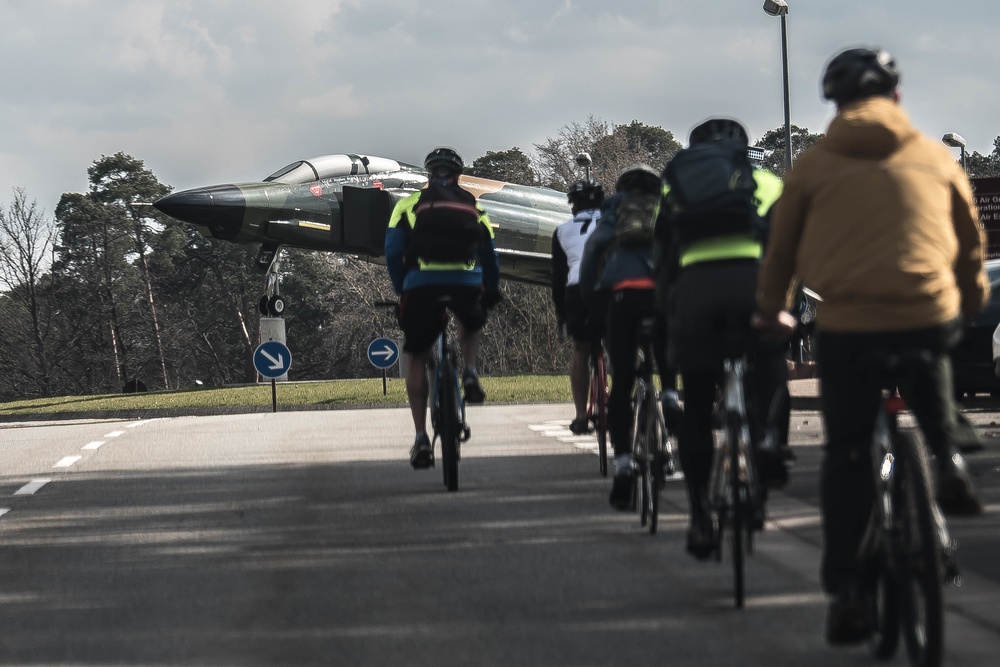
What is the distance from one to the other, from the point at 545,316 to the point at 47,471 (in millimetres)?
45599

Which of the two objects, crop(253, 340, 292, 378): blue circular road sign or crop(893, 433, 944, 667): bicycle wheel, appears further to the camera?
crop(253, 340, 292, 378): blue circular road sign

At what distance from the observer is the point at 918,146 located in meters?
4.43

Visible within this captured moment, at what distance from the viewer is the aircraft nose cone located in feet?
93.7

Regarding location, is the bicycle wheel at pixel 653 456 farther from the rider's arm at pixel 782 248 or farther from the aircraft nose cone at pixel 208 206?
the aircraft nose cone at pixel 208 206

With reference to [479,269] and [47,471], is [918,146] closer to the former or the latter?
[479,269]

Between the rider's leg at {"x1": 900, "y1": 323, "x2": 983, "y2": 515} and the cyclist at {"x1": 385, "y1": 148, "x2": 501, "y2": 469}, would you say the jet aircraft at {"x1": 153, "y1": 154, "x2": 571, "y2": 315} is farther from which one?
the rider's leg at {"x1": 900, "y1": 323, "x2": 983, "y2": 515}

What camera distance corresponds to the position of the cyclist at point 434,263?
30.1 feet

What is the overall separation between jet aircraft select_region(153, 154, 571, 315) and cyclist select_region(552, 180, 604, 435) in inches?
739

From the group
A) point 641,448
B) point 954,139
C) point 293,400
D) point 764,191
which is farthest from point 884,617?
point 954,139

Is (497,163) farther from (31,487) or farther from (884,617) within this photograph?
(884,617)

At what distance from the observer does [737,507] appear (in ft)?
17.5

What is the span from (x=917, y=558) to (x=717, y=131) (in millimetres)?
2756

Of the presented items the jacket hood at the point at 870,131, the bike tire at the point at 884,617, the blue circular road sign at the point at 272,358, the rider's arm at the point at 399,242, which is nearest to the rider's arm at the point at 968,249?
the jacket hood at the point at 870,131

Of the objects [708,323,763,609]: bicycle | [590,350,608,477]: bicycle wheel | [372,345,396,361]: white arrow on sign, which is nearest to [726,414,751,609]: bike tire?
[708,323,763,609]: bicycle
